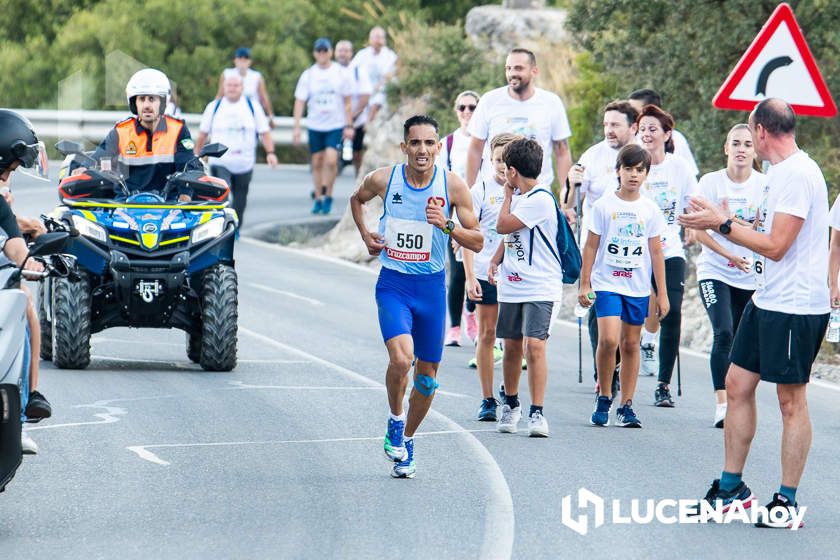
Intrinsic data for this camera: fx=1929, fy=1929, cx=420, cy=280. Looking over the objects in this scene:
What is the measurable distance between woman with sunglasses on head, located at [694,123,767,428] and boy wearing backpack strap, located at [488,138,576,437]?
50.7 inches

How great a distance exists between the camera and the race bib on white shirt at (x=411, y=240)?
10.8 metres

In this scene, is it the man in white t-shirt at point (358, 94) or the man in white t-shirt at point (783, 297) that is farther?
the man in white t-shirt at point (358, 94)

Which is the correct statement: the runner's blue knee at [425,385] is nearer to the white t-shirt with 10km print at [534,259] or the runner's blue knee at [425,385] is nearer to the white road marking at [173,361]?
the white t-shirt with 10km print at [534,259]

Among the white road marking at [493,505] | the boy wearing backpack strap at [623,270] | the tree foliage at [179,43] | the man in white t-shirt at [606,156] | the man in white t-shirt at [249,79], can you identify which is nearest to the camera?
the white road marking at [493,505]

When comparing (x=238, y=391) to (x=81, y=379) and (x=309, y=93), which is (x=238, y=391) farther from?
(x=309, y=93)

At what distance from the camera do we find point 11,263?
31.2 ft

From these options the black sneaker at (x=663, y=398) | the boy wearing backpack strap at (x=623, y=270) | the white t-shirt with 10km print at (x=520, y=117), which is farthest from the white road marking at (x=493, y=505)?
the white t-shirt with 10km print at (x=520, y=117)

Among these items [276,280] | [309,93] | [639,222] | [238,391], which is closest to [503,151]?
[639,222]

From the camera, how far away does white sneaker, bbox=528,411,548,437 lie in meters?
12.1

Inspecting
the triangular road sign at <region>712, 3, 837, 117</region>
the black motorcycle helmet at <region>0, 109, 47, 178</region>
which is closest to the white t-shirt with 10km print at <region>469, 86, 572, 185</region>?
the triangular road sign at <region>712, 3, 837, 117</region>

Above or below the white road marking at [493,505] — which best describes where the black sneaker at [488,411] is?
below

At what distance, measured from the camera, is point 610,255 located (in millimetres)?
12797

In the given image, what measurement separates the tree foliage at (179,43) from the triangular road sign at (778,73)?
2281cm

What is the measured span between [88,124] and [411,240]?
803 inches
